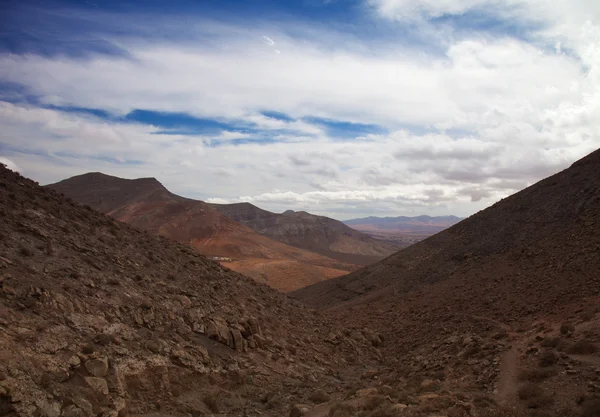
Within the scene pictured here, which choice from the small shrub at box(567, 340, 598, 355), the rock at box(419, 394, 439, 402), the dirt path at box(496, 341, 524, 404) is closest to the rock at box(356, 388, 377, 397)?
the rock at box(419, 394, 439, 402)

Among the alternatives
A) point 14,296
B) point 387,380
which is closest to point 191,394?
point 14,296

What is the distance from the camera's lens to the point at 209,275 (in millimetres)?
18453

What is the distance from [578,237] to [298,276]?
44525 millimetres

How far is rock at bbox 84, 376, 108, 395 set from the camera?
345 inches

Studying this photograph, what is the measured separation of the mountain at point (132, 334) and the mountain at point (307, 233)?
106 meters

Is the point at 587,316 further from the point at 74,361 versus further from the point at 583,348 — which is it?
the point at 74,361

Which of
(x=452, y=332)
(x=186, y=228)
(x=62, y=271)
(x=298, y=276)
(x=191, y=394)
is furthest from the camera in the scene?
(x=186, y=228)

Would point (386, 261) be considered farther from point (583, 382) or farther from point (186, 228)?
point (186, 228)

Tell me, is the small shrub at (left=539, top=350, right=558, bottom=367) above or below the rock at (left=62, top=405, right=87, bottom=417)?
above

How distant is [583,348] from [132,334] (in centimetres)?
1212

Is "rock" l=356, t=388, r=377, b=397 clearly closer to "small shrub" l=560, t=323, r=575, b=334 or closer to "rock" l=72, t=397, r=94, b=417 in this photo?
"small shrub" l=560, t=323, r=575, b=334

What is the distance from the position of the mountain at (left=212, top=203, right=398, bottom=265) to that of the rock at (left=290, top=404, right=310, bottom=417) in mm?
112147

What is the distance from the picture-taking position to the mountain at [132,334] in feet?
28.4

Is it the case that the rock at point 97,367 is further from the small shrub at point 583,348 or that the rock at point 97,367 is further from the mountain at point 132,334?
the small shrub at point 583,348
